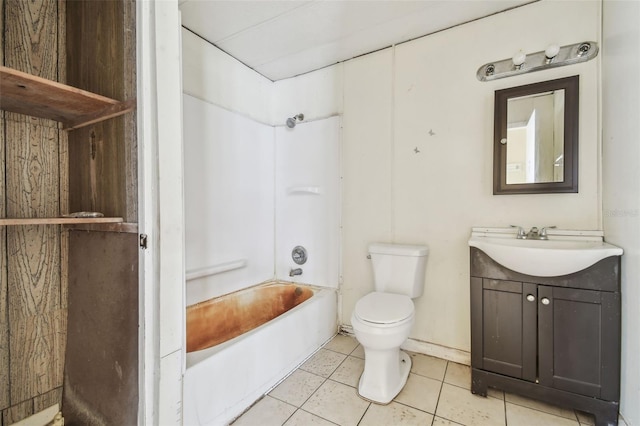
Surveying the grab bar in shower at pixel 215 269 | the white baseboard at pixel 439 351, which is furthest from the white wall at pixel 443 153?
the grab bar in shower at pixel 215 269

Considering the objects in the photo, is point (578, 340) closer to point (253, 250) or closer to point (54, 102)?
point (253, 250)

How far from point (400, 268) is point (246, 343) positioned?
1058 mm

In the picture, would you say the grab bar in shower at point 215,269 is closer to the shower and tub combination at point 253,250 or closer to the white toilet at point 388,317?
the shower and tub combination at point 253,250

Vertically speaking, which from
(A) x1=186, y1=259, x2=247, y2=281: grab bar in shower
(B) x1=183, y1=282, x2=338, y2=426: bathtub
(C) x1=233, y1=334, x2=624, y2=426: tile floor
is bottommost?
(C) x1=233, y1=334, x2=624, y2=426: tile floor

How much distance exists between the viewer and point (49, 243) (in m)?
1.28

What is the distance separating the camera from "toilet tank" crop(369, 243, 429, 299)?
1883mm

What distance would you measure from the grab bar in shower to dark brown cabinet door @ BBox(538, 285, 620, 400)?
1.92 metres

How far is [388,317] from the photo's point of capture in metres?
1.51

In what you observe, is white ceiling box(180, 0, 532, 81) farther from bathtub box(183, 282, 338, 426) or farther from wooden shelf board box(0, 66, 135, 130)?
bathtub box(183, 282, 338, 426)

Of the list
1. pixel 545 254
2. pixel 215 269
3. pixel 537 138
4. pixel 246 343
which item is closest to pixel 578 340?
pixel 545 254

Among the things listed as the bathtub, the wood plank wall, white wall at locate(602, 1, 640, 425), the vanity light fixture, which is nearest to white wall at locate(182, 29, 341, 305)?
the bathtub

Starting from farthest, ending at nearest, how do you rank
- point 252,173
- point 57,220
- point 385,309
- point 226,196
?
1. point 252,173
2. point 226,196
3. point 385,309
4. point 57,220

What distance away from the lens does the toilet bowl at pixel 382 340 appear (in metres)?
1.49

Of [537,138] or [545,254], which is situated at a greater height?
[537,138]
